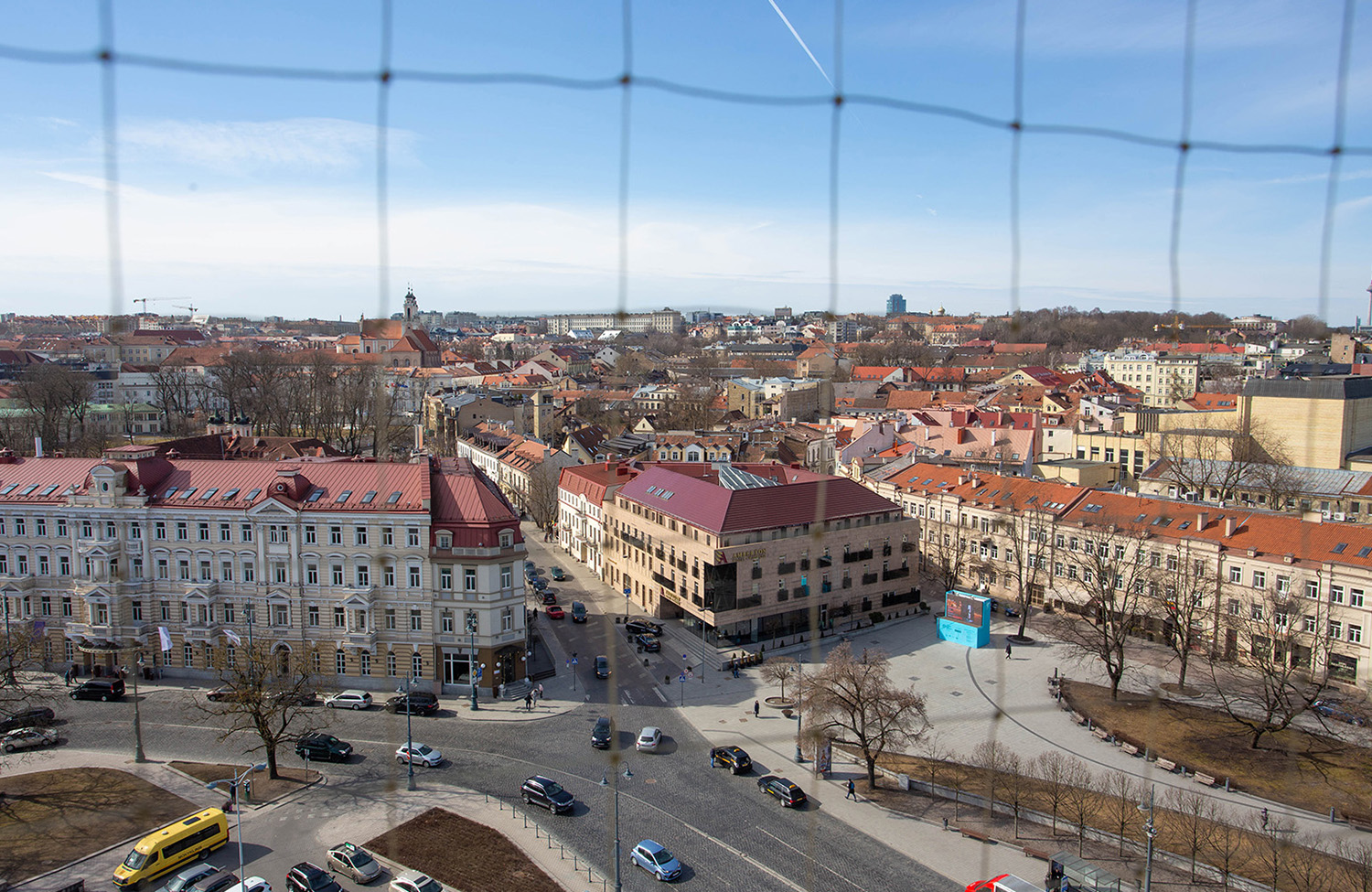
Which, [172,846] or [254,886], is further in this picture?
[172,846]

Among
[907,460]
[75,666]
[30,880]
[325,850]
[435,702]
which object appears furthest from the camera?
[907,460]

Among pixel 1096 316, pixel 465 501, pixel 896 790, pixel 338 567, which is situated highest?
pixel 1096 316

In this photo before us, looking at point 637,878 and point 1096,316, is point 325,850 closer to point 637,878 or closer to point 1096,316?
point 637,878

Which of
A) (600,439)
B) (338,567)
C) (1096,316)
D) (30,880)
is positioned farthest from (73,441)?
(1096,316)

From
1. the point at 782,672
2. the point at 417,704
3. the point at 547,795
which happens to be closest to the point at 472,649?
the point at 417,704

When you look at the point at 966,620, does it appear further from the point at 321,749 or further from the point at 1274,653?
the point at 321,749

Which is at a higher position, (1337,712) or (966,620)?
(966,620)

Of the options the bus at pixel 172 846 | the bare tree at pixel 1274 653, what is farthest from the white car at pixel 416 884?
the bare tree at pixel 1274 653

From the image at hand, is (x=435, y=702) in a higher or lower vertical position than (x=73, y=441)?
lower
